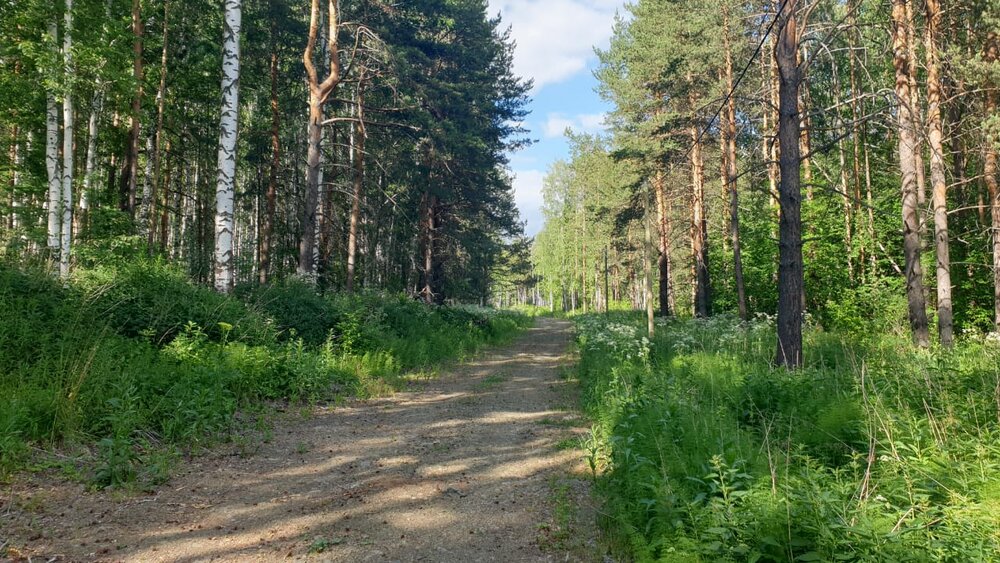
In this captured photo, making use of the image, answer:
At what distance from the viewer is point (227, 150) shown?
1030cm

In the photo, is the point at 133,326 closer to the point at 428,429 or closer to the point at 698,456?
the point at 428,429

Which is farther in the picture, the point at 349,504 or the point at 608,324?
the point at 608,324

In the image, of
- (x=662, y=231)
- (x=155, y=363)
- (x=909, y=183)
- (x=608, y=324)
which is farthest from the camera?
(x=662, y=231)

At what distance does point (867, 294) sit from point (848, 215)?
5.41 metres

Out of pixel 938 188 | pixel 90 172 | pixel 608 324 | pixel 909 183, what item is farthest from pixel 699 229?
pixel 90 172

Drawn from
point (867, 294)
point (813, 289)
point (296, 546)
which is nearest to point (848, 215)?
point (813, 289)

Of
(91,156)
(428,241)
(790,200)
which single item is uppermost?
(91,156)

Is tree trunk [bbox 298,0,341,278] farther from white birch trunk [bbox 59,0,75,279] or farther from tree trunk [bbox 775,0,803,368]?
tree trunk [bbox 775,0,803,368]

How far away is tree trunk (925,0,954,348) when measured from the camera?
10.7m

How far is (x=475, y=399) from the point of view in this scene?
9.16 meters

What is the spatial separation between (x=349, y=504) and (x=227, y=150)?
881 cm

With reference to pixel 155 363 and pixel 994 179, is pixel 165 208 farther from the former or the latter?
pixel 994 179

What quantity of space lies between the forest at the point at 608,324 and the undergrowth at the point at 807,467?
34 millimetres

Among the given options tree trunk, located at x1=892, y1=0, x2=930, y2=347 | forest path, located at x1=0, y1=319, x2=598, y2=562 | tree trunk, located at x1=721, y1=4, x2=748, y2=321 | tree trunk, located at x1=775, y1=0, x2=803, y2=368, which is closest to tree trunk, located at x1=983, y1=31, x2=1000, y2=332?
tree trunk, located at x1=892, y1=0, x2=930, y2=347
